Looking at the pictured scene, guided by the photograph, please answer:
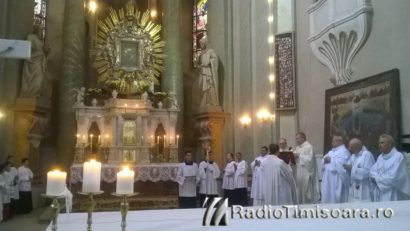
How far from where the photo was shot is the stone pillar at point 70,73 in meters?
15.3

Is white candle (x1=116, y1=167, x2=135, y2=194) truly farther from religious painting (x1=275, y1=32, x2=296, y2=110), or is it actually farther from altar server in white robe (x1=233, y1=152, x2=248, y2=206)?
religious painting (x1=275, y1=32, x2=296, y2=110)

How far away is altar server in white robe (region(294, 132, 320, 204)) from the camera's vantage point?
8688mm

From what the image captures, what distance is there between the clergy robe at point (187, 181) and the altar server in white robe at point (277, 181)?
2.73m

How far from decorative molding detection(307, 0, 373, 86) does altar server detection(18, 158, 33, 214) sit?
27.0 ft

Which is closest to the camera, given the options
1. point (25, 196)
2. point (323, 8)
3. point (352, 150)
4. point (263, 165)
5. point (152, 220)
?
point (152, 220)

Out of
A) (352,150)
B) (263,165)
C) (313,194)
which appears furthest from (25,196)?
(352,150)

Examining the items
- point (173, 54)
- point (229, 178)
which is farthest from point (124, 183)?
point (173, 54)

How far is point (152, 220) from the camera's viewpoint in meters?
2.94

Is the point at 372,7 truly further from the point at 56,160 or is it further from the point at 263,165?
the point at 56,160

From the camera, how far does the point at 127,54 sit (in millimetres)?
15969

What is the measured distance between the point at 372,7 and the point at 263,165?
3.63 m

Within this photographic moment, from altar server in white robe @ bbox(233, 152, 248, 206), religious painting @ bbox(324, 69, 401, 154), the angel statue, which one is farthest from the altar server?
religious painting @ bbox(324, 69, 401, 154)

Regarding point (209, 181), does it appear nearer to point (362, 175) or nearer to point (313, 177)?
point (313, 177)

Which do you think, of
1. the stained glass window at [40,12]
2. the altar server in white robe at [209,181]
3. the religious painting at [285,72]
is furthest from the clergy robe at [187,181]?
the stained glass window at [40,12]
